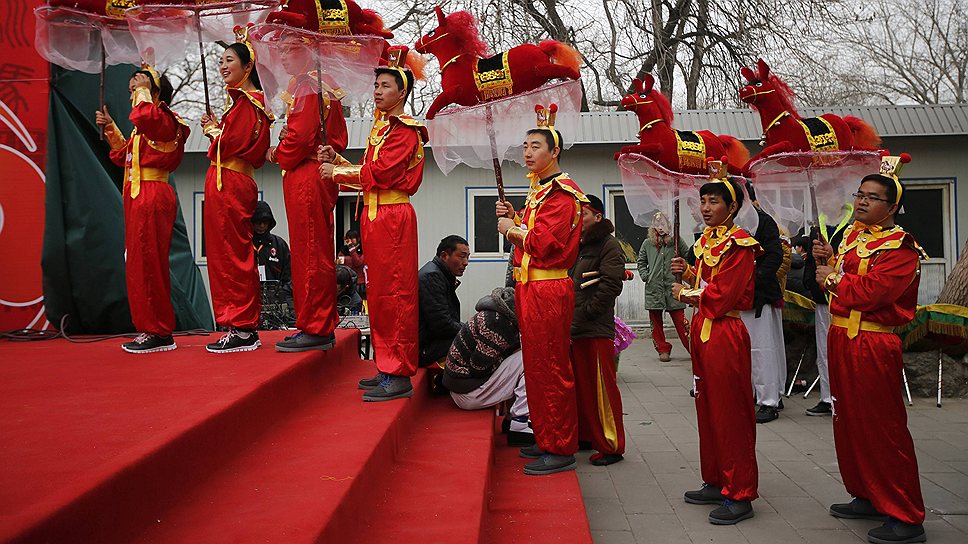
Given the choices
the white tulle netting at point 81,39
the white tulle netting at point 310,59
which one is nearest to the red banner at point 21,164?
the white tulle netting at point 81,39

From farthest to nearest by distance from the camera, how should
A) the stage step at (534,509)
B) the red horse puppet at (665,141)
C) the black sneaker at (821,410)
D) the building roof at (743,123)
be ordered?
the building roof at (743,123), the black sneaker at (821,410), the red horse puppet at (665,141), the stage step at (534,509)

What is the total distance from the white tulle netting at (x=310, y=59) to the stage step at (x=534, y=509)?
7.97ft

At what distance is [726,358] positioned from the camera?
4297mm

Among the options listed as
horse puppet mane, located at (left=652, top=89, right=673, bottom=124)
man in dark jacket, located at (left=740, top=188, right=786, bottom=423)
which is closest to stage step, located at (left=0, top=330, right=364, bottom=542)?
horse puppet mane, located at (left=652, top=89, right=673, bottom=124)

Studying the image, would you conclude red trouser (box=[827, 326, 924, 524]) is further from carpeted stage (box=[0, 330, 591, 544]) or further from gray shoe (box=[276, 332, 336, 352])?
gray shoe (box=[276, 332, 336, 352])

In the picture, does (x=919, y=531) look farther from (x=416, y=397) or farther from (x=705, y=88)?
(x=705, y=88)

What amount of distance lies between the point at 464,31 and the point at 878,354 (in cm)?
286

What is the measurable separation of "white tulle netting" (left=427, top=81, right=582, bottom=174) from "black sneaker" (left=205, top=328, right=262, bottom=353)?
5.40 ft

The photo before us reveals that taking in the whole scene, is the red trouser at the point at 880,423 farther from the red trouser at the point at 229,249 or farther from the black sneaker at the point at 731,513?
the red trouser at the point at 229,249

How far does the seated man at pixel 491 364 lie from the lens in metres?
5.24

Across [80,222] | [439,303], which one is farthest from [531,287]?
[80,222]

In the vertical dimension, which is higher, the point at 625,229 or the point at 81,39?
the point at 81,39

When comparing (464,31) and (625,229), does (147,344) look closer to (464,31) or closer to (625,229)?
(464,31)

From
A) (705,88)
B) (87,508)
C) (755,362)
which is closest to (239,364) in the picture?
(87,508)
